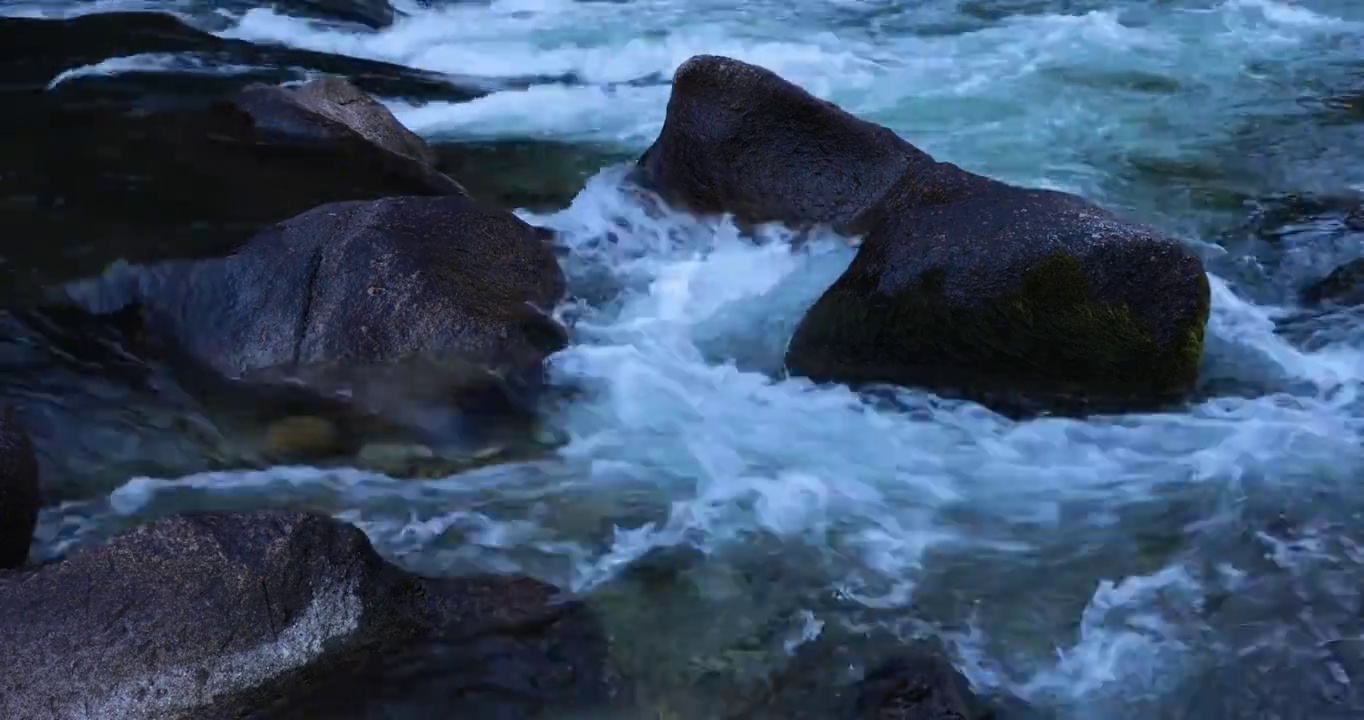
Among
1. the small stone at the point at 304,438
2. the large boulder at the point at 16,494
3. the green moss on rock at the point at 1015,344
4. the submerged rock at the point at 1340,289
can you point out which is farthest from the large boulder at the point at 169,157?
the submerged rock at the point at 1340,289

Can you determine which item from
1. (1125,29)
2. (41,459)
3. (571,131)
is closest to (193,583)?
(41,459)

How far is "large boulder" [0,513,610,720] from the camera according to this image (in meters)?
4.21

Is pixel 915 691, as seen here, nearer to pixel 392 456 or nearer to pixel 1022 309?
pixel 1022 309

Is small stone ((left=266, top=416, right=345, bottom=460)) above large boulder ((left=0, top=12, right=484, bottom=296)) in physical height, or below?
below

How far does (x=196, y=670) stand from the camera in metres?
4.25

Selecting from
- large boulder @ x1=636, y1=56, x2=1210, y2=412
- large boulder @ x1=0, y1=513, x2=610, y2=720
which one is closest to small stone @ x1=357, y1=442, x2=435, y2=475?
large boulder @ x1=0, y1=513, x2=610, y2=720

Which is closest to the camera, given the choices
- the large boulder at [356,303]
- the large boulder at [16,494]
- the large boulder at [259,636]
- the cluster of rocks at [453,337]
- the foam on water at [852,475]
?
the large boulder at [259,636]

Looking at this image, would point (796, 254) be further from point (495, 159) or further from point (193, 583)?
point (193, 583)

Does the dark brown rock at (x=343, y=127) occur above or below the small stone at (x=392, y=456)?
above

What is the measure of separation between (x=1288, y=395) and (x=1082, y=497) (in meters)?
1.44

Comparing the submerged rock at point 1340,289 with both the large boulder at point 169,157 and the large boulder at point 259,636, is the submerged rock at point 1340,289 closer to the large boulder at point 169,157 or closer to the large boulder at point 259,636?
the large boulder at point 259,636

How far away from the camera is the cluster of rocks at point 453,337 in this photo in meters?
Answer: 4.34

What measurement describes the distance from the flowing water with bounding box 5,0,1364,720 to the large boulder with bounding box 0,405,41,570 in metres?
0.27

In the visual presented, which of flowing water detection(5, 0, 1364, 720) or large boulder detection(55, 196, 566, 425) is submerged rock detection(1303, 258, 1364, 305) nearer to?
flowing water detection(5, 0, 1364, 720)
